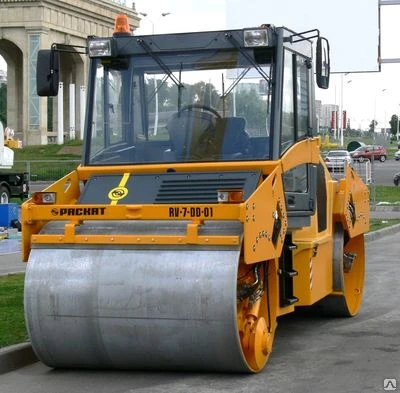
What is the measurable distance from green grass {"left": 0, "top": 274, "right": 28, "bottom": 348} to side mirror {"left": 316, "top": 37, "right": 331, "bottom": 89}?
12.6 ft

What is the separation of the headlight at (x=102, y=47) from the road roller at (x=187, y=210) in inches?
0.5

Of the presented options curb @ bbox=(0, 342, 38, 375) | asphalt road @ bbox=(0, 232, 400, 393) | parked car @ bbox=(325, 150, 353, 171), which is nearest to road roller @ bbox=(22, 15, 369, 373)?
asphalt road @ bbox=(0, 232, 400, 393)

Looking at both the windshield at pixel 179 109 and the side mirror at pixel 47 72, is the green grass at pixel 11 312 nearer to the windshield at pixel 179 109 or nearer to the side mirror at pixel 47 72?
the windshield at pixel 179 109

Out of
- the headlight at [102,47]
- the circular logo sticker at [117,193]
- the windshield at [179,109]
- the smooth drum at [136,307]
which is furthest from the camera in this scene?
the headlight at [102,47]

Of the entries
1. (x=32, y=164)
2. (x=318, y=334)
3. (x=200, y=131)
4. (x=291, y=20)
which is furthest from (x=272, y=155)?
(x=32, y=164)

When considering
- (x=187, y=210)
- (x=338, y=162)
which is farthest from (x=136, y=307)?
(x=338, y=162)

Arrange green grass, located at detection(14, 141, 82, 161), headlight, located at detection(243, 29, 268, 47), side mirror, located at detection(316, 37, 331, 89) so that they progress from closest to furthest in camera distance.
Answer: headlight, located at detection(243, 29, 268, 47), side mirror, located at detection(316, 37, 331, 89), green grass, located at detection(14, 141, 82, 161)

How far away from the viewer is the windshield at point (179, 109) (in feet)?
31.1

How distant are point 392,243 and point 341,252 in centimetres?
1168


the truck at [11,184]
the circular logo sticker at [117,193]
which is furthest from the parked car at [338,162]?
the truck at [11,184]

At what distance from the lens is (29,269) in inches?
332

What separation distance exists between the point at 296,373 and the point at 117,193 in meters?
2.31

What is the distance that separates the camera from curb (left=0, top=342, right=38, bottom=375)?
898cm

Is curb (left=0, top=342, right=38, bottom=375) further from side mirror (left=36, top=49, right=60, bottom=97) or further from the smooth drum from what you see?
side mirror (left=36, top=49, right=60, bottom=97)
